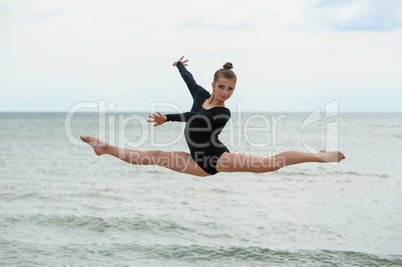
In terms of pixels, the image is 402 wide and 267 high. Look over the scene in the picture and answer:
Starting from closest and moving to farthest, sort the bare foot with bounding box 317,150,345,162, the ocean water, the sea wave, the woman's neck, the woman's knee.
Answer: the bare foot with bounding box 317,150,345,162, the woman's knee, the woman's neck, the sea wave, the ocean water

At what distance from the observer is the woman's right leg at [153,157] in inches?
222

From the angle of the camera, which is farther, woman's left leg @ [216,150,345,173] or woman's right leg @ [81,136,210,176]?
woman's right leg @ [81,136,210,176]

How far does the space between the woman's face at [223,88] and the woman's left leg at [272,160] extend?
0.71m

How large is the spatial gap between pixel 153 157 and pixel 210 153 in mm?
698

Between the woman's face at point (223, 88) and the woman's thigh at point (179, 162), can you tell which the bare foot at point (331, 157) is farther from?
the woman's thigh at point (179, 162)

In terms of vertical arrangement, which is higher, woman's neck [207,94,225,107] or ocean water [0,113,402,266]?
woman's neck [207,94,225,107]

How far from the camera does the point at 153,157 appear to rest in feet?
18.8

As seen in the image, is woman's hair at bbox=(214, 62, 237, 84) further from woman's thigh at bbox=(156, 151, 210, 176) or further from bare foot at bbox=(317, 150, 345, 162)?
bare foot at bbox=(317, 150, 345, 162)

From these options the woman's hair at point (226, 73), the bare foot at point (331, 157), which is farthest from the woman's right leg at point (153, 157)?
the bare foot at point (331, 157)

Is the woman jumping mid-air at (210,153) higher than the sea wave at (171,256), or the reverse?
the woman jumping mid-air at (210,153)

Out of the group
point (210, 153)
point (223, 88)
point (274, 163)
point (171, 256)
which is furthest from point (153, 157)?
point (171, 256)

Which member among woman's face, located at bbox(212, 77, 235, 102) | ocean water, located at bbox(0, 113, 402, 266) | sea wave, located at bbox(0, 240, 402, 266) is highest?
woman's face, located at bbox(212, 77, 235, 102)

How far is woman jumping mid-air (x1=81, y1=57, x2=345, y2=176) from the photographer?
543cm

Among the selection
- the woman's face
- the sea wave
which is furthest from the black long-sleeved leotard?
the sea wave
